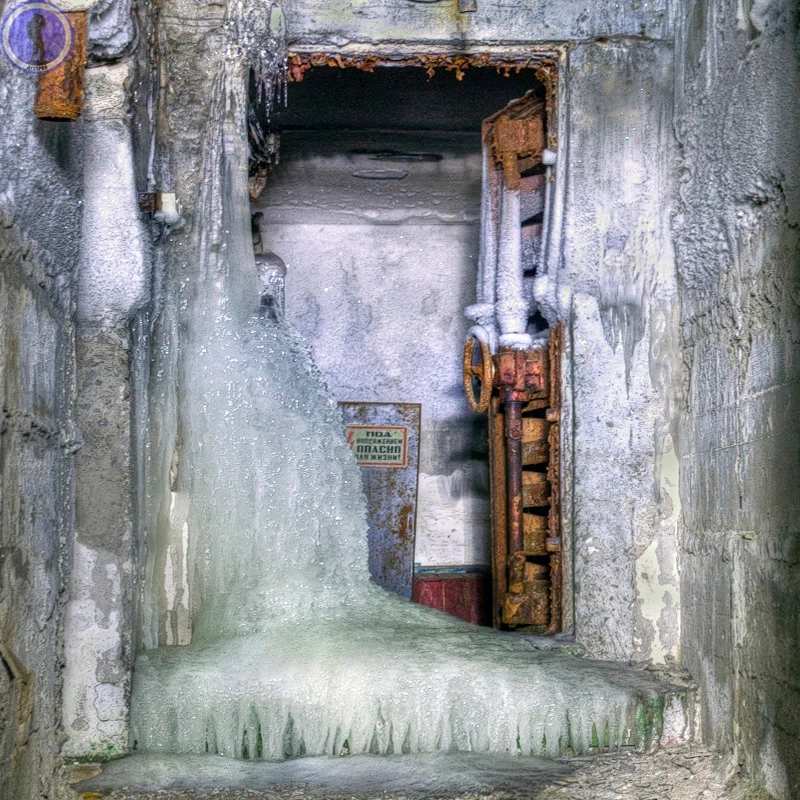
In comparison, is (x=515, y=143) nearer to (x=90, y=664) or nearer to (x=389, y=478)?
(x=389, y=478)

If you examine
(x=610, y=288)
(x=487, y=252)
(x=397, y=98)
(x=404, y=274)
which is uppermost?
(x=397, y=98)

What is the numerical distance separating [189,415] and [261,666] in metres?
0.93

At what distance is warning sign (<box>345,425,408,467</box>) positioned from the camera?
5.50 metres

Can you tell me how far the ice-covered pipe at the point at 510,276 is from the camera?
4309 millimetres

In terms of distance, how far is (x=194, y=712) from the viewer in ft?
10.8

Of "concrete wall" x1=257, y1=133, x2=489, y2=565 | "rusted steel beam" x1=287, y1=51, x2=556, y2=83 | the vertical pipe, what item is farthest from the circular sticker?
"concrete wall" x1=257, y1=133, x2=489, y2=565

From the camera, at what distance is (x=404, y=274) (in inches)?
232

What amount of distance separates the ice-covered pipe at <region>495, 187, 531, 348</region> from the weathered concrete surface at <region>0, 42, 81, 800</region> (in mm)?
1864

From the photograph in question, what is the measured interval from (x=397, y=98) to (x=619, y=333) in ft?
6.89

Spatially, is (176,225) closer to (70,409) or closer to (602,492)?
(70,409)

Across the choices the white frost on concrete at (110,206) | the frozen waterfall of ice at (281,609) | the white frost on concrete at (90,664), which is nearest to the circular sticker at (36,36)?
the white frost on concrete at (110,206)

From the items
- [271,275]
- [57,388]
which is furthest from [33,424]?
[271,275]

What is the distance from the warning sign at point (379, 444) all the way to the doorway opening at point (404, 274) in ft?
0.64

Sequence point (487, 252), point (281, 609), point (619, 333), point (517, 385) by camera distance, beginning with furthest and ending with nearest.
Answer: point (487, 252) < point (517, 385) < point (619, 333) < point (281, 609)
